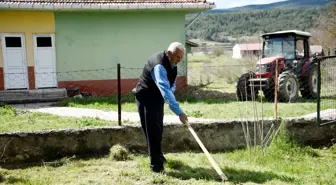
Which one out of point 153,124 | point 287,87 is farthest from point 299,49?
point 153,124

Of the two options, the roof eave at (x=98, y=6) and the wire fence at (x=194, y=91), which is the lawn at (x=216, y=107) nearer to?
the wire fence at (x=194, y=91)

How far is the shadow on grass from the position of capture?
433 cm

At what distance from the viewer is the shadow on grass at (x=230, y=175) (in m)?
4.33

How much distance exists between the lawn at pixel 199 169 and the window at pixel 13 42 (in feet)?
29.8

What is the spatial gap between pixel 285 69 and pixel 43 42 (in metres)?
8.67

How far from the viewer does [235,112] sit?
359 inches

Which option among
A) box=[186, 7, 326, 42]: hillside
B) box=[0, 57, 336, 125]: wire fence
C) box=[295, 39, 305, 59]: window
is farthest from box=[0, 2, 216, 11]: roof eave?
box=[186, 7, 326, 42]: hillside

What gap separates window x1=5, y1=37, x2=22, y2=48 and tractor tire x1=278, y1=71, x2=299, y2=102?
9145 mm

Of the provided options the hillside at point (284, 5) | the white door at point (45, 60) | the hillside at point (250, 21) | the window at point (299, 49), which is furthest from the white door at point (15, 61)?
the hillside at point (284, 5)

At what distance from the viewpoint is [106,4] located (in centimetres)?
1295

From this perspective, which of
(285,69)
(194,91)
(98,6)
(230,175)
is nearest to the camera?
(230,175)

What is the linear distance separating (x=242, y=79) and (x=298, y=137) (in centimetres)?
573

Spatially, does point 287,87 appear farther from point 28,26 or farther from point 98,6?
point 28,26

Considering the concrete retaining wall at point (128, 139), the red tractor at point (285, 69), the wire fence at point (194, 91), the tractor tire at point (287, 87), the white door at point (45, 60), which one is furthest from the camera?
the white door at point (45, 60)
